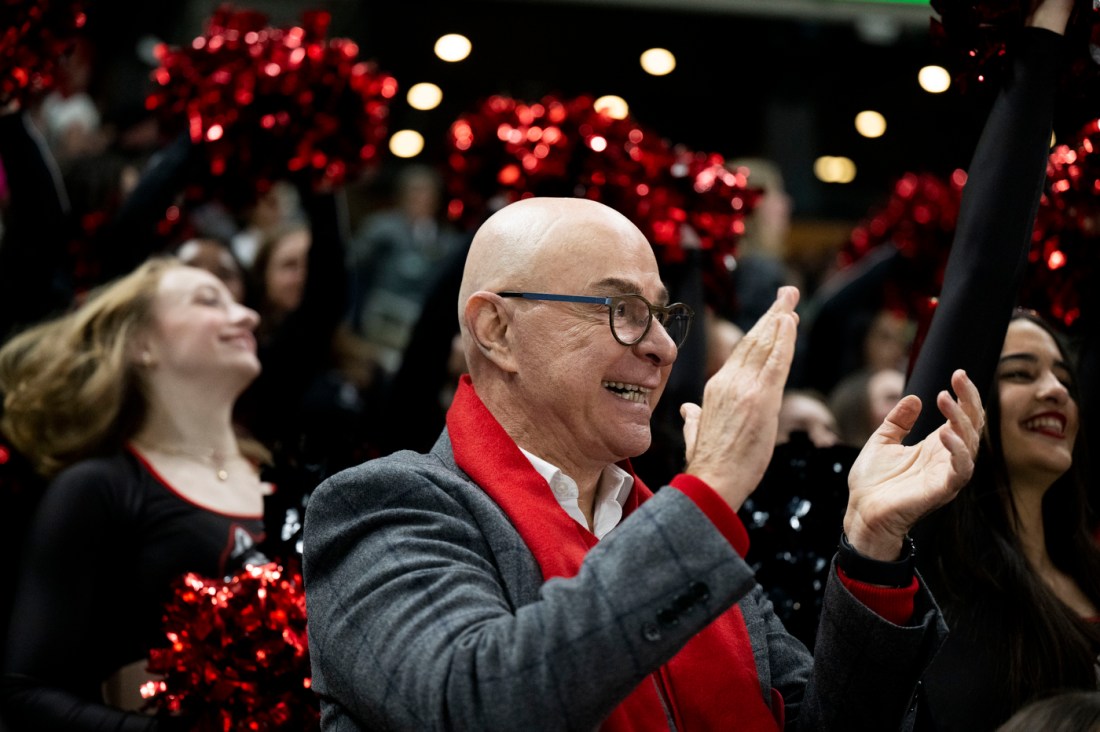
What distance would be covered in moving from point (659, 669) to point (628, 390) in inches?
16.5

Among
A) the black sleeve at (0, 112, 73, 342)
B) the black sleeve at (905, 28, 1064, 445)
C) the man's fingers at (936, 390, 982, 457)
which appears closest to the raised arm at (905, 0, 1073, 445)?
the black sleeve at (905, 28, 1064, 445)

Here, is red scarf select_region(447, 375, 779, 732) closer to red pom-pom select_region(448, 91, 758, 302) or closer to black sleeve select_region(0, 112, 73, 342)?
red pom-pom select_region(448, 91, 758, 302)

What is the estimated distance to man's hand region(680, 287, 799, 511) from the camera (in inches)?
68.7

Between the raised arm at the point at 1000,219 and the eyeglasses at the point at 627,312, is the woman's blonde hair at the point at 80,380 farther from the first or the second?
the raised arm at the point at 1000,219

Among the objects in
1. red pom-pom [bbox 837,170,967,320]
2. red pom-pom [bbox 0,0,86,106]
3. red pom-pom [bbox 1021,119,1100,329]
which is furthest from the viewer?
red pom-pom [bbox 837,170,967,320]

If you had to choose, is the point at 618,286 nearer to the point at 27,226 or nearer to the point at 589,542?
the point at 589,542

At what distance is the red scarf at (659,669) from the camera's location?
6.16ft

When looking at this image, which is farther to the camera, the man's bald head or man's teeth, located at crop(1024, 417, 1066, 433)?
man's teeth, located at crop(1024, 417, 1066, 433)

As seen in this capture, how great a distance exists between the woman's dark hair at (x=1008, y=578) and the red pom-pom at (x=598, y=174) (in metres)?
0.99

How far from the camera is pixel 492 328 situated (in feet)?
6.85

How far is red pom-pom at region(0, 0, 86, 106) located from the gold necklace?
3.13ft

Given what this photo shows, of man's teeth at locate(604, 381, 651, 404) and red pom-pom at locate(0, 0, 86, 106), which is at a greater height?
man's teeth at locate(604, 381, 651, 404)

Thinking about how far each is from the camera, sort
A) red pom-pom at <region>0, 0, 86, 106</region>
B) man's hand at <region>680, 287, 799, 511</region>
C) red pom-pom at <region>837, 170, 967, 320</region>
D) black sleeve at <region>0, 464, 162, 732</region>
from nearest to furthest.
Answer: man's hand at <region>680, 287, 799, 511</region> < black sleeve at <region>0, 464, 162, 732</region> < red pom-pom at <region>0, 0, 86, 106</region> < red pom-pom at <region>837, 170, 967, 320</region>

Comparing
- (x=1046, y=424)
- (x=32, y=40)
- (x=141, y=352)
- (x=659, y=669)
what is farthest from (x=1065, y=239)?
(x=32, y=40)
